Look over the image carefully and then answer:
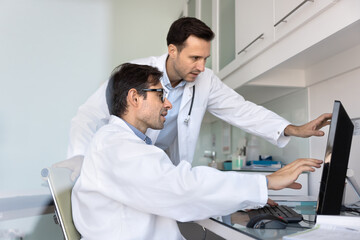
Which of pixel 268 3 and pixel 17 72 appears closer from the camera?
pixel 268 3

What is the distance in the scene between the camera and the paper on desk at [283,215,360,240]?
22.8 inches

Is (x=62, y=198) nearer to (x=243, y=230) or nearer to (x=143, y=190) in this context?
(x=143, y=190)

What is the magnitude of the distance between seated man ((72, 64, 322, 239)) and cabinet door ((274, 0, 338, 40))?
19.3 inches

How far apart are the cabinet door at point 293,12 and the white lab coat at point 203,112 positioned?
360 mm

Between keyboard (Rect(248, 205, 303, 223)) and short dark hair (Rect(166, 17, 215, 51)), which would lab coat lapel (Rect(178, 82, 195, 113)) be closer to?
short dark hair (Rect(166, 17, 215, 51))

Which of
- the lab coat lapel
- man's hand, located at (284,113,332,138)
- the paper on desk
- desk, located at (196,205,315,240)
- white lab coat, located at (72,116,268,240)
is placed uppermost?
the lab coat lapel

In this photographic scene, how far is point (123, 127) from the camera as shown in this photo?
90 cm

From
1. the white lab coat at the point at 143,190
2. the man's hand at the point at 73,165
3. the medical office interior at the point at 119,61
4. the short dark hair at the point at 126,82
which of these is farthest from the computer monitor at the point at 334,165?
the man's hand at the point at 73,165

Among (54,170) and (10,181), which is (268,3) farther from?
(10,181)

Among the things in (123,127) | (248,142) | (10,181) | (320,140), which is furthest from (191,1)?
(123,127)

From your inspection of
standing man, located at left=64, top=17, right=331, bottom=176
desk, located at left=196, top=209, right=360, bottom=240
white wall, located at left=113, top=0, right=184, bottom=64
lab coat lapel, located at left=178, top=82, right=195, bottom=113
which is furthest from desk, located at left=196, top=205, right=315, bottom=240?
white wall, located at left=113, top=0, right=184, bottom=64

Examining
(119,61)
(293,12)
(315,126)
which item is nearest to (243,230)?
(315,126)

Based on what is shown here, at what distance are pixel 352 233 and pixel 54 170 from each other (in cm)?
69

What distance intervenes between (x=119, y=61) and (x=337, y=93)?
1.56 m
